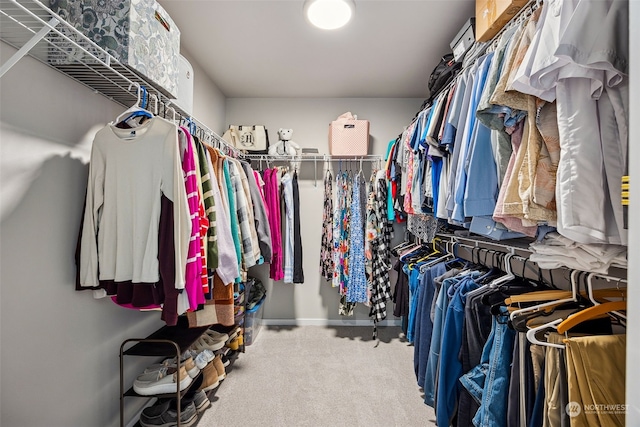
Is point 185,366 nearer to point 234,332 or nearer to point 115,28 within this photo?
point 234,332

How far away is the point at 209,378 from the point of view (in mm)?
2014

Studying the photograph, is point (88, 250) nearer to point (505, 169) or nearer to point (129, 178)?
point (129, 178)

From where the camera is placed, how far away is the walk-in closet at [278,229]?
759 mm

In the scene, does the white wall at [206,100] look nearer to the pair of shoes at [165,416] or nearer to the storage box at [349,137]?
the storage box at [349,137]

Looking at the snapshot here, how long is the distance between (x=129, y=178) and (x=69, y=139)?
36cm

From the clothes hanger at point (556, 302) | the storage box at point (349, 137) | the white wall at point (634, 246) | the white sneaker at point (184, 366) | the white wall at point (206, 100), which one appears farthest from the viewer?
the storage box at point (349, 137)

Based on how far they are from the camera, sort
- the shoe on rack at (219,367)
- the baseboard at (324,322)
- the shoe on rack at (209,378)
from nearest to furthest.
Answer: the shoe on rack at (209,378), the shoe on rack at (219,367), the baseboard at (324,322)

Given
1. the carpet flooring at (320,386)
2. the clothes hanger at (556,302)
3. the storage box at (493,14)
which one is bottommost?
the carpet flooring at (320,386)

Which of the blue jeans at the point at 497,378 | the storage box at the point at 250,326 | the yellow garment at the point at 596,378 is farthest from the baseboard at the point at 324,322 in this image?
the yellow garment at the point at 596,378

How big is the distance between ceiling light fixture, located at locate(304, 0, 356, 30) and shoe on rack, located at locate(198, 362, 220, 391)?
2.34 metres

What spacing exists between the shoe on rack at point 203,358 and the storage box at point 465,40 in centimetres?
238

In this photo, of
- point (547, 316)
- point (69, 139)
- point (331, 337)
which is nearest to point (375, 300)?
point (331, 337)

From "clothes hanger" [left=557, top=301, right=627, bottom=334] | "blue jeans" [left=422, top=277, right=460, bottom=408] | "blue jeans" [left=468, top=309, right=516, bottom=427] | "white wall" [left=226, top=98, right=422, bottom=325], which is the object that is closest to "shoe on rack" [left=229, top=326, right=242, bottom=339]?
"white wall" [left=226, top=98, right=422, bottom=325]

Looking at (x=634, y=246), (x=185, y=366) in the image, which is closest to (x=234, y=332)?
(x=185, y=366)
